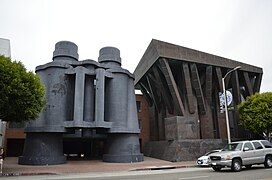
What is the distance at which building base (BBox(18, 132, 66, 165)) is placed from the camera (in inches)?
1045

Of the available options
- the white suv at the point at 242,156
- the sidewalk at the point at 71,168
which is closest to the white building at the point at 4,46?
the sidewalk at the point at 71,168

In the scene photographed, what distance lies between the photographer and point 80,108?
28.2 metres

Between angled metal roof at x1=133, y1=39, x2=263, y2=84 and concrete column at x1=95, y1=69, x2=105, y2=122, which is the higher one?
angled metal roof at x1=133, y1=39, x2=263, y2=84

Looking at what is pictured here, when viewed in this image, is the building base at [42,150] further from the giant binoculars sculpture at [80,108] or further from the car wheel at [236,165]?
the car wheel at [236,165]

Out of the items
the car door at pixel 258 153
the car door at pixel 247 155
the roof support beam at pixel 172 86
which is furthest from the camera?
the roof support beam at pixel 172 86

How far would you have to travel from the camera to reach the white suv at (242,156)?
632 inches

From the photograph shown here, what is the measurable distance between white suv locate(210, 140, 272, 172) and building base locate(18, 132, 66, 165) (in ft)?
55.7

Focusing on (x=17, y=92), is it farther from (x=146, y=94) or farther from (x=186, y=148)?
(x=146, y=94)

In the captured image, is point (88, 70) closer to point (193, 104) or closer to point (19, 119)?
point (19, 119)

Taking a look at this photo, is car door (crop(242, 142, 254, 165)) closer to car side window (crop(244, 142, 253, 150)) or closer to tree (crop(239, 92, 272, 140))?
car side window (crop(244, 142, 253, 150))

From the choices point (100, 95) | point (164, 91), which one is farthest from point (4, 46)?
point (164, 91)

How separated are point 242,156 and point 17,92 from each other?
15.6 metres

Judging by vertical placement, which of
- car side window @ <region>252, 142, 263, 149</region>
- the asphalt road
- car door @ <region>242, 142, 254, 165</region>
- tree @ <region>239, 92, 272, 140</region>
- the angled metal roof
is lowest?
the asphalt road

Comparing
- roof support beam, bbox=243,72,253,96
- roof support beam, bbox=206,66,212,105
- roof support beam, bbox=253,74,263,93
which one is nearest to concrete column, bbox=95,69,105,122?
roof support beam, bbox=206,66,212,105
